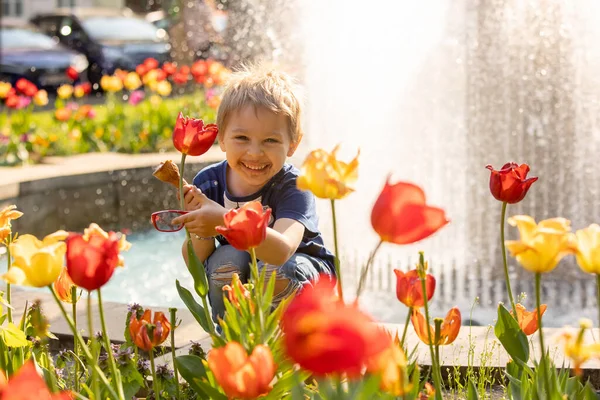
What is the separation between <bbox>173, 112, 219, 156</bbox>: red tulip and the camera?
1.82m

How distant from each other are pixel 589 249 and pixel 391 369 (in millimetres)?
339

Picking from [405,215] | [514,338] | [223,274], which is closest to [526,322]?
[514,338]

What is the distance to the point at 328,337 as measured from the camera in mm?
953

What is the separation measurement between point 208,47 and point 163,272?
301 inches

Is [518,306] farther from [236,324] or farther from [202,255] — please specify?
[202,255]

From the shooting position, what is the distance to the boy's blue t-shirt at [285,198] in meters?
2.63

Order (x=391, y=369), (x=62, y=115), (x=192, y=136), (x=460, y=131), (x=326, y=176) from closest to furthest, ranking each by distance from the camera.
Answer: (x=391, y=369)
(x=326, y=176)
(x=192, y=136)
(x=460, y=131)
(x=62, y=115)

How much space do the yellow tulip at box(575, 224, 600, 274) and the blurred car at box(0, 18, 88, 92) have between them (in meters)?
12.8

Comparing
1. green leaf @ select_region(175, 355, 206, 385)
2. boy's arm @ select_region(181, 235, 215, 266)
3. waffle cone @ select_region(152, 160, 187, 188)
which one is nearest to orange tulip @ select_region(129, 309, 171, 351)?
green leaf @ select_region(175, 355, 206, 385)

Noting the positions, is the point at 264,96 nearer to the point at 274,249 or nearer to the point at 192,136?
the point at 274,249

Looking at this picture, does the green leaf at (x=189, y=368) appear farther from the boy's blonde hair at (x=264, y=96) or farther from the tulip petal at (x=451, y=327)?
the boy's blonde hair at (x=264, y=96)

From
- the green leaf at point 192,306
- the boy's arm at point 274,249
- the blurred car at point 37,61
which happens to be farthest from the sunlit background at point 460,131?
the blurred car at point 37,61

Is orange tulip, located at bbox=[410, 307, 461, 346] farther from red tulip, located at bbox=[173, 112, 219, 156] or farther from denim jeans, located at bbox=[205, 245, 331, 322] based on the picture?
denim jeans, located at bbox=[205, 245, 331, 322]

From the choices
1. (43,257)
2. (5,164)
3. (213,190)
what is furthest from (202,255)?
(5,164)
